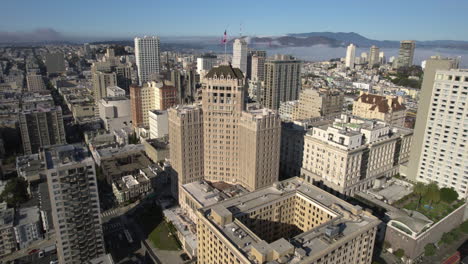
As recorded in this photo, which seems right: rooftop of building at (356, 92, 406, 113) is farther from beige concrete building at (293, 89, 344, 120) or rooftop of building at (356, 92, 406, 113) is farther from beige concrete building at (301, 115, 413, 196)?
beige concrete building at (301, 115, 413, 196)

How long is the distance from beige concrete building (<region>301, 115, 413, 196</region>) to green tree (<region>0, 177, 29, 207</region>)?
99632 millimetres

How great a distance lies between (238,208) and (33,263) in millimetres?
55975

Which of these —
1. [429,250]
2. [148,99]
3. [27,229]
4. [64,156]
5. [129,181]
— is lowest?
[429,250]

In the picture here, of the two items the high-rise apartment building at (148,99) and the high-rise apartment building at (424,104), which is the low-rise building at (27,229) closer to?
the high-rise apartment building at (148,99)

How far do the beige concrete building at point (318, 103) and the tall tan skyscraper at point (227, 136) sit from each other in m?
75.4

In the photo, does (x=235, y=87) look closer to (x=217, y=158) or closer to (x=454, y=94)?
(x=217, y=158)

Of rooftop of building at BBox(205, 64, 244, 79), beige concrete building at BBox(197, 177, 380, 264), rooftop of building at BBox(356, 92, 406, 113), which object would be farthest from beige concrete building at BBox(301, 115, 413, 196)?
rooftop of building at BBox(205, 64, 244, 79)

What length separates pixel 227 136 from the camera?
93125 mm

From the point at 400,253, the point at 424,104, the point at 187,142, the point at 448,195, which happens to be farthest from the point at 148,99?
the point at 448,195

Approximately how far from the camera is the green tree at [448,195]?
9057 cm

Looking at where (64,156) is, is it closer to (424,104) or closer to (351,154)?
(351,154)

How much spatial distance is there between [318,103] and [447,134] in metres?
71.2

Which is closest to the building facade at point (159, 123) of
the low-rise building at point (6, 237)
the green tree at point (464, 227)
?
the low-rise building at point (6, 237)

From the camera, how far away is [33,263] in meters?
75.4
